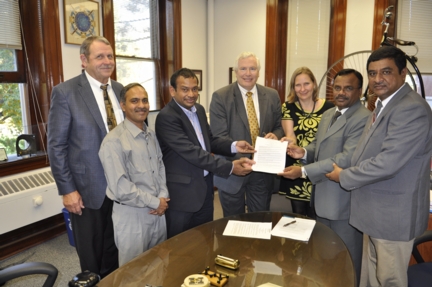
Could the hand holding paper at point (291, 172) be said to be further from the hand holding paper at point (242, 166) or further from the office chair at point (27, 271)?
the office chair at point (27, 271)

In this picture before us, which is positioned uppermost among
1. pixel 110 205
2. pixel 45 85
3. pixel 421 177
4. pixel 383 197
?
pixel 45 85

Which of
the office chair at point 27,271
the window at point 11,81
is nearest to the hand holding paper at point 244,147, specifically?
the office chair at point 27,271

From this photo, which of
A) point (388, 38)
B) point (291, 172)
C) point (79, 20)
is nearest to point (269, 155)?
point (291, 172)

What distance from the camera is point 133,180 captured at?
1.97 m

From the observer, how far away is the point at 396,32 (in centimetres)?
420

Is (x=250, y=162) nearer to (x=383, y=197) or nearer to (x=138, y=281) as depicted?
(x=383, y=197)

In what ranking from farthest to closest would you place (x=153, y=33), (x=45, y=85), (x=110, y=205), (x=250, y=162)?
(x=153, y=33)
(x=45, y=85)
(x=250, y=162)
(x=110, y=205)

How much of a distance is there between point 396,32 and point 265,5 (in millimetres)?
1721

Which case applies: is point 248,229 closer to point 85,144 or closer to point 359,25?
point 85,144

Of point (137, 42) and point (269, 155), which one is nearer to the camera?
point (269, 155)

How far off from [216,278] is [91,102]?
1344 millimetres

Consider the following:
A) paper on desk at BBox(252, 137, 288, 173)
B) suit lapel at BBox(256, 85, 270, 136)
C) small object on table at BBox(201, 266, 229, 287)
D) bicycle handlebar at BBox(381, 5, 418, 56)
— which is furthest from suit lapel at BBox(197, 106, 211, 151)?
bicycle handlebar at BBox(381, 5, 418, 56)

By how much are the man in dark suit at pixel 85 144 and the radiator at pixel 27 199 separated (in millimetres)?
969

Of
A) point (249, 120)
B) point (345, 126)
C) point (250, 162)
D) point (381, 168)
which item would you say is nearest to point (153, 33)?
point (249, 120)
